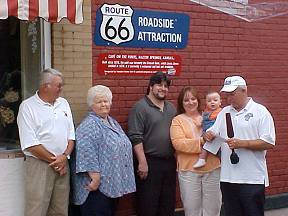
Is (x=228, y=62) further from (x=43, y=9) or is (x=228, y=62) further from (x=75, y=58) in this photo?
(x=43, y=9)

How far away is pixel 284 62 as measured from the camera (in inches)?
334

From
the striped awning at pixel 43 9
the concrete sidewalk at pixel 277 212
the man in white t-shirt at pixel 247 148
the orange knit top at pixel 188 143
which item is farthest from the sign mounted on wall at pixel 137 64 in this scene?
the concrete sidewalk at pixel 277 212

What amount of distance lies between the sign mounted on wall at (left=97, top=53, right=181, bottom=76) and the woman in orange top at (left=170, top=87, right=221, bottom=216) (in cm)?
77

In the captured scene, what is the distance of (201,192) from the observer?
6.51m

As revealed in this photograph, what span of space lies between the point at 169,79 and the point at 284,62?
2358 mm

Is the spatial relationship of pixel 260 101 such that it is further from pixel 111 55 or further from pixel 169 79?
pixel 111 55

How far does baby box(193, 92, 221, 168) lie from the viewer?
6.31 metres

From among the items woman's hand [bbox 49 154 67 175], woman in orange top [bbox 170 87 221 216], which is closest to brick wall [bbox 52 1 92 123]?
woman's hand [bbox 49 154 67 175]

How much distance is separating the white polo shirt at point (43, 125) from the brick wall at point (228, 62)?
1033 mm

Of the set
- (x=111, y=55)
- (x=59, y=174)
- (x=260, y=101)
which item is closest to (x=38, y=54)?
(x=111, y=55)

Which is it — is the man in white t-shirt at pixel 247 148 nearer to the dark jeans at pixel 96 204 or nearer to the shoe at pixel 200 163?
the shoe at pixel 200 163

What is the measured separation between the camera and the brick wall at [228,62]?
7.02 meters

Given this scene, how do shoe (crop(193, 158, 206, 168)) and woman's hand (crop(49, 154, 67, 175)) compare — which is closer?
woman's hand (crop(49, 154, 67, 175))

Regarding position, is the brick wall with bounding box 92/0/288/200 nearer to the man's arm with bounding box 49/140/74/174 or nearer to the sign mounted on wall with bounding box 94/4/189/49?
the sign mounted on wall with bounding box 94/4/189/49
